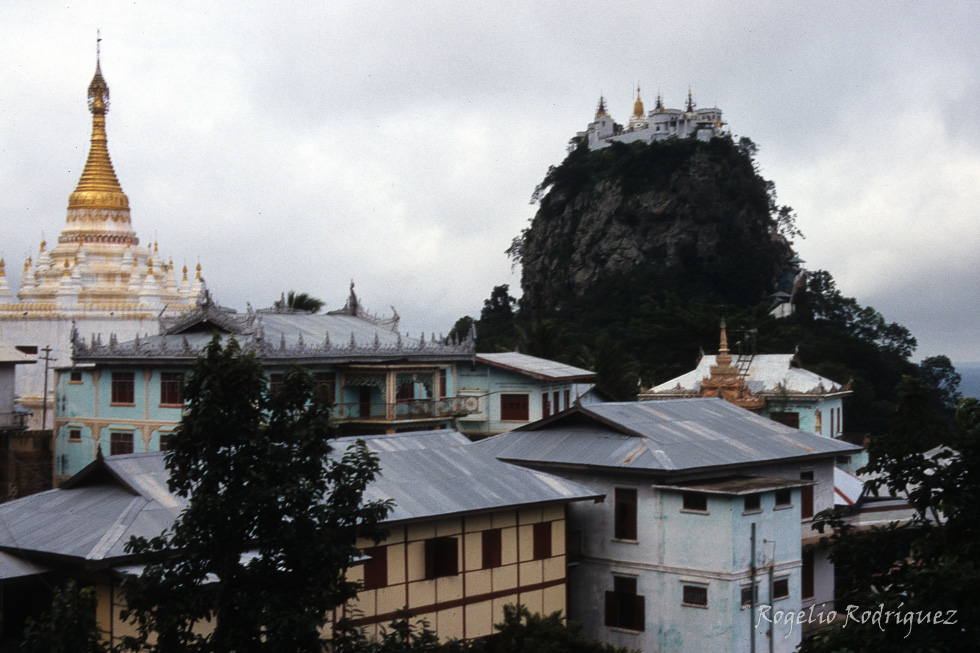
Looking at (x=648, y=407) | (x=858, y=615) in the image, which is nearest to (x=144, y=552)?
(x=858, y=615)

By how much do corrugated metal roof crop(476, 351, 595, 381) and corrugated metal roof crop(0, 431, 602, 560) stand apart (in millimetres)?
15968

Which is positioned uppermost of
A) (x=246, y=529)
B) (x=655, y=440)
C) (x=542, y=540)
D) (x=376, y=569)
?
(x=655, y=440)

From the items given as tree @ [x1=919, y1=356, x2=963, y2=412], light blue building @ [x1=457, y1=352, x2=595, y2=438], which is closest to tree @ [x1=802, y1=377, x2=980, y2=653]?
light blue building @ [x1=457, y1=352, x2=595, y2=438]

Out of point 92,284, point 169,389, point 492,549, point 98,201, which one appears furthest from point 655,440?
point 98,201

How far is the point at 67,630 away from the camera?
1540 cm

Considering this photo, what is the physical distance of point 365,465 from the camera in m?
16.7

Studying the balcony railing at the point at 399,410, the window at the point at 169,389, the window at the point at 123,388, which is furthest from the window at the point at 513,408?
the window at the point at 123,388

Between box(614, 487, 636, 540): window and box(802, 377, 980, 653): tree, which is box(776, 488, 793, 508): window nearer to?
box(614, 487, 636, 540): window

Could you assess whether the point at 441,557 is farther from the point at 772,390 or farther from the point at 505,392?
the point at 772,390

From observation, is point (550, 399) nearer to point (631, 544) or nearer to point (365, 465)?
point (631, 544)

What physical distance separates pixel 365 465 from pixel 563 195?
130956 millimetres

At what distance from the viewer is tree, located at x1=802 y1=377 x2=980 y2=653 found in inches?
606

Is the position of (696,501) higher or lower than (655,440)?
lower

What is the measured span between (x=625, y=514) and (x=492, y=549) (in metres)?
4.21
